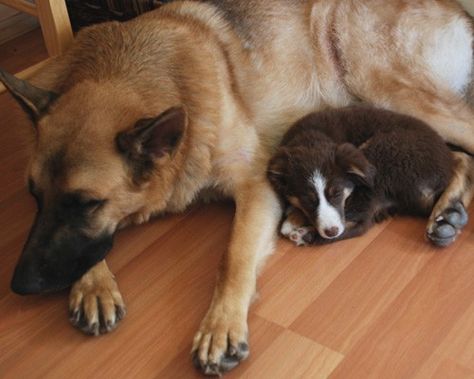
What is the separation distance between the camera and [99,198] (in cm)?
172

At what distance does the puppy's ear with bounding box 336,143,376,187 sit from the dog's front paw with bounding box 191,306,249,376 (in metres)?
0.57

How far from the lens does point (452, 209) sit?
196 cm

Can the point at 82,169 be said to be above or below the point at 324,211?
above

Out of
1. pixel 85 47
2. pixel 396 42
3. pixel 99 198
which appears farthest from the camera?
pixel 396 42

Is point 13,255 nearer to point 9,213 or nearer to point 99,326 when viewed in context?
point 9,213

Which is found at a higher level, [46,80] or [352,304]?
[46,80]

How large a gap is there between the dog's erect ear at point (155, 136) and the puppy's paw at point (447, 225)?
0.85m

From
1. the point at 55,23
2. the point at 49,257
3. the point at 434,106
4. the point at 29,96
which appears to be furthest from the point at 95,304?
the point at 434,106

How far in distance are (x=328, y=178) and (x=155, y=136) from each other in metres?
0.56

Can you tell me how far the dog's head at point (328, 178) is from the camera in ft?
6.26

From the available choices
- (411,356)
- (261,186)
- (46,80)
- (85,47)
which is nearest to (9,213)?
(46,80)

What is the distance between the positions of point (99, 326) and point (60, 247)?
261 millimetres

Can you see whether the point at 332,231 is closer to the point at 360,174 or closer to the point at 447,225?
the point at 360,174

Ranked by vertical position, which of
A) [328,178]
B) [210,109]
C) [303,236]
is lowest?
[303,236]
